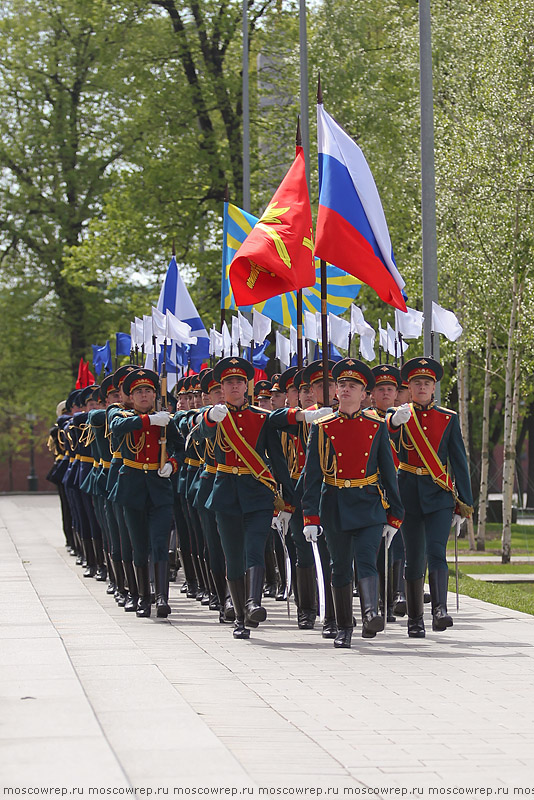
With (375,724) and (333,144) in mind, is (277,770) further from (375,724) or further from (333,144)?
(333,144)

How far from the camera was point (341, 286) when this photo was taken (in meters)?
16.2

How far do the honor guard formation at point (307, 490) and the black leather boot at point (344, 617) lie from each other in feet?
0.03

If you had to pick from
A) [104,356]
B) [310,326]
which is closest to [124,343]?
[104,356]

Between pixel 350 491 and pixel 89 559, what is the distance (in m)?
8.06

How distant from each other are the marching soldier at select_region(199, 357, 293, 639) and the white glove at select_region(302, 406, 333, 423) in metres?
0.57

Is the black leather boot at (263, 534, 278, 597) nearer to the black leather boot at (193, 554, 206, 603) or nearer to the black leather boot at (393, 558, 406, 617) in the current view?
the black leather boot at (193, 554, 206, 603)

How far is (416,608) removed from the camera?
11508mm

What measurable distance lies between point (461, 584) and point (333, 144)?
5.94m

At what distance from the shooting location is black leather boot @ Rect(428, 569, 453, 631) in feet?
37.8

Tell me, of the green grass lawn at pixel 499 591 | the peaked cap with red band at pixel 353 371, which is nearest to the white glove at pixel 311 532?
the peaked cap with red band at pixel 353 371

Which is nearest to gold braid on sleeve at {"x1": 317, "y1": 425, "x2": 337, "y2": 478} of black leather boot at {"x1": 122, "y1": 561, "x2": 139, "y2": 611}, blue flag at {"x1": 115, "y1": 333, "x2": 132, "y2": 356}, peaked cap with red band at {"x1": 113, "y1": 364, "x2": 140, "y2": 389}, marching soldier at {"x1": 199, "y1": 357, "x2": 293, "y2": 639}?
marching soldier at {"x1": 199, "y1": 357, "x2": 293, "y2": 639}

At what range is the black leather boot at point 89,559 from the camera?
700 inches

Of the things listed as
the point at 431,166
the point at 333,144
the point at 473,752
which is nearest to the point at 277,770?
the point at 473,752

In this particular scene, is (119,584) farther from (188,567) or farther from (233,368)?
(233,368)
